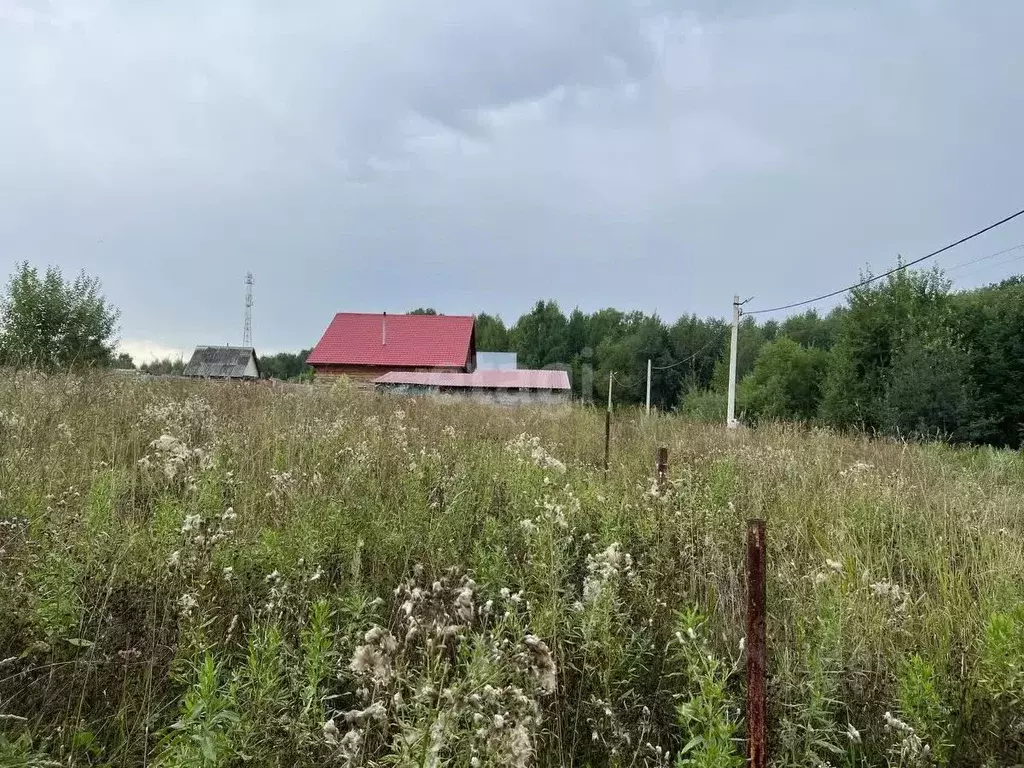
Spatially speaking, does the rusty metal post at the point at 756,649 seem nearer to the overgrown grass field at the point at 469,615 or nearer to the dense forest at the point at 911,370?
the overgrown grass field at the point at 469,615

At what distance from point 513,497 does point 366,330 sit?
124ft

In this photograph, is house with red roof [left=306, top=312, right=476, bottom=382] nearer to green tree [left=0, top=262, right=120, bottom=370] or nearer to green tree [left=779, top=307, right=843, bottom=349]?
green tree [left=0, top=262, right=120, bottom=370]

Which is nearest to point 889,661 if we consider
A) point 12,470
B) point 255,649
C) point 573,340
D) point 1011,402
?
point 255,649

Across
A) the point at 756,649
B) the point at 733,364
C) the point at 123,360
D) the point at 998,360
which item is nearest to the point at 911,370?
the point at 998,360

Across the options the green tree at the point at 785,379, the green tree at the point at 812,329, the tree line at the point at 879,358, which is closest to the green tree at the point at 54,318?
the tree line at the point at 879,358

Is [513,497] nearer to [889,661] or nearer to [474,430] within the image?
[889,661]

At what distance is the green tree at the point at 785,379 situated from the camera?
143 ft

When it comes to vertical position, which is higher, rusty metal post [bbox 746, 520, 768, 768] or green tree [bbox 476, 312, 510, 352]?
green tree [bbox 476, 312, 510, 352]

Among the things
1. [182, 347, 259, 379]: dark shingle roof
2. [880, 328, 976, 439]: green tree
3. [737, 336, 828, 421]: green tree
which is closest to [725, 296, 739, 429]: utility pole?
[880, 328, 976, 439]: green tree

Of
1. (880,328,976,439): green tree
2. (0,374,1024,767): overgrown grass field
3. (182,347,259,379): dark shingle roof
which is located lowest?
(0,374,1024,767): overgrown grass field

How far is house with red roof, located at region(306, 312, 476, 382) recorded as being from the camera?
3881 centimetres

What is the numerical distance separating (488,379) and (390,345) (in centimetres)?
966

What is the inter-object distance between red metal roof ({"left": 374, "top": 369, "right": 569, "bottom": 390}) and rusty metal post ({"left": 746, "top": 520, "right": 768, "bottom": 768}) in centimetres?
2922

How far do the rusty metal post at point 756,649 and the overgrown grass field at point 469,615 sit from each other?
0.13 metres
